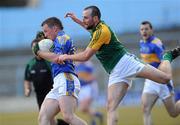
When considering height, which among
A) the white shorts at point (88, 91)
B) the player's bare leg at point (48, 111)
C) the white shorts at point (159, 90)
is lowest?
the white shorts at point (88, 91)

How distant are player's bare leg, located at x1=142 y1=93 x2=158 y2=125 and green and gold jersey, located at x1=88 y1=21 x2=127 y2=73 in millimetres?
2331

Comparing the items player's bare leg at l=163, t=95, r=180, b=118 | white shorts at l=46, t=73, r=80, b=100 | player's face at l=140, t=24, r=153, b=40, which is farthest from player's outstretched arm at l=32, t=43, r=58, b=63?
player's bare leg at l=163, t=95, r=180, b=118

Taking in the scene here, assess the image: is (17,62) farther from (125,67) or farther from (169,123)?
(125,67)

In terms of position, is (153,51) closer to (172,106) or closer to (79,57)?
(172,106)

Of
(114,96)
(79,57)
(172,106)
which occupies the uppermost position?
(79,57)

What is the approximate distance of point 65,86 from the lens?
12391 mm

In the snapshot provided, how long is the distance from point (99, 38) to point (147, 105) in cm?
313

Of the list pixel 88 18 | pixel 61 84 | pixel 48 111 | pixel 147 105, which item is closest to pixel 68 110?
pixel 48 111

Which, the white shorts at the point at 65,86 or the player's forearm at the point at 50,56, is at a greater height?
the player's forearm at the point at 50,56

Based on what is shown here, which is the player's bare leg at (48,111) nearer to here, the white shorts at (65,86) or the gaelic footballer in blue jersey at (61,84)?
the gaelic footballer in blue jersey at (61,84)

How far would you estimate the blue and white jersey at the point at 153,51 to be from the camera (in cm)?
1541

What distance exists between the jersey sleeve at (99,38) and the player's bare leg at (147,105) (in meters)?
2.98

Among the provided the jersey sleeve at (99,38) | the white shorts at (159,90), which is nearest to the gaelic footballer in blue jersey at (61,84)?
the jersey sleeve at (99,38)

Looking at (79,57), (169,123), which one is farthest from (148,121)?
(169,123)
